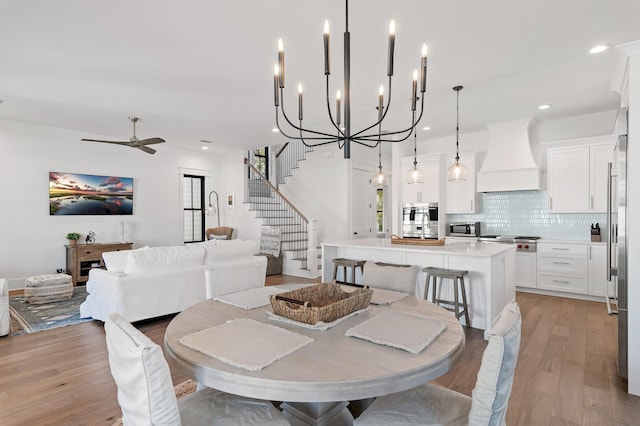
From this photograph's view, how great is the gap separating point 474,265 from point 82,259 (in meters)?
6.27

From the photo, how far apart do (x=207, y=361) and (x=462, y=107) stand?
4.78m

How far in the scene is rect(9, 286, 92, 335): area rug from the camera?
3938 millimetres

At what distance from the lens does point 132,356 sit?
44.0 inches

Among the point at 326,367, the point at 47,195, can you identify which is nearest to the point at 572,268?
the point at 326,367

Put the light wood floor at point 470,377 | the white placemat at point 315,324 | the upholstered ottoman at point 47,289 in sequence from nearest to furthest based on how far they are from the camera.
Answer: the white placemat at point 315,324 < the light wood floor at point 470,377 < the upholstered ottoman at point 47,289

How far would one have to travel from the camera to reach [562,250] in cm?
516

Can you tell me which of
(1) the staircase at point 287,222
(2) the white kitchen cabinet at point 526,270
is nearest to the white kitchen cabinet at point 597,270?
(2) the white kitchen cabinet at point 526,270

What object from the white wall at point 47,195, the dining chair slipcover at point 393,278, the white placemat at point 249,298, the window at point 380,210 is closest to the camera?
the white placemat at point 249,298

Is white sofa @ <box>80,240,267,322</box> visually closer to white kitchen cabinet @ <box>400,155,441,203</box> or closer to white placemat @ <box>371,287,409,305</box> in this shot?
white placemat @ <box>371,287,409,305</box>

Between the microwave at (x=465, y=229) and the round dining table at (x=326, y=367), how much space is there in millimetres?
4926

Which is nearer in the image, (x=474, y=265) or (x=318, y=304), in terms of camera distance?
(x=318, y=304)

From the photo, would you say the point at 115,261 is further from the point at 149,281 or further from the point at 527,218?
the point at 527,218

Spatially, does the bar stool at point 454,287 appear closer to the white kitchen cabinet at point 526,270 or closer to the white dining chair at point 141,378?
the white kitchen cabinet at point 526,270

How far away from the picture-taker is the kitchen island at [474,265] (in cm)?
363
